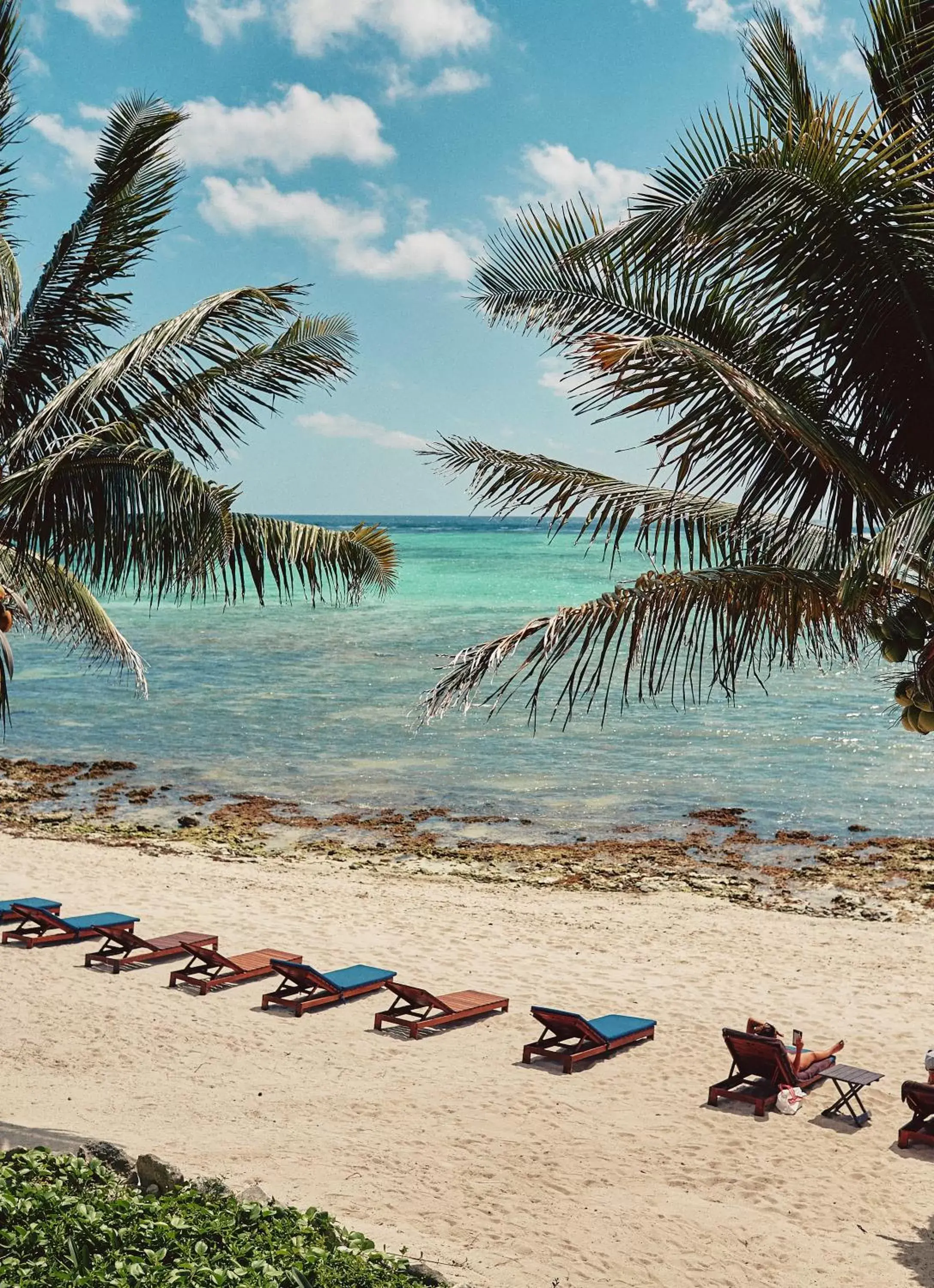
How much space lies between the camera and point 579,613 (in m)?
5.86

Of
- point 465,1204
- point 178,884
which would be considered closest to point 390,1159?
point 465,1204

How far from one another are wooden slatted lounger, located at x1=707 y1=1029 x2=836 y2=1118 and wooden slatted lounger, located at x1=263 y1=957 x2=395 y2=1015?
3.03m

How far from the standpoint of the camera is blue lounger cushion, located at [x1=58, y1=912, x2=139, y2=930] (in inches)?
460

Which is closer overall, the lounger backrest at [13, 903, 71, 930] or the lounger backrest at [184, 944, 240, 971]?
the lounger backrest at [184, 944, 240, 971]

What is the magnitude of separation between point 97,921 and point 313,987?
2656mm

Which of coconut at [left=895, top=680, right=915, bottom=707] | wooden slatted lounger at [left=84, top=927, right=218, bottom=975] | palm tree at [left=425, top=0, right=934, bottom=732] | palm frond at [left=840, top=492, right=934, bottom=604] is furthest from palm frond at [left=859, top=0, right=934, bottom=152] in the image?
wooden slatted lounger at [left=84, top=927, right=218, bottom=975]

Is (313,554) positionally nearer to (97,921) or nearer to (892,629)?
(892,629)

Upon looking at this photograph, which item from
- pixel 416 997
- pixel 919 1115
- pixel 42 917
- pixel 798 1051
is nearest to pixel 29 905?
pixel 42 917

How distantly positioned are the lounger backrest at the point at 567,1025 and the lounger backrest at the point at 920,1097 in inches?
92.5

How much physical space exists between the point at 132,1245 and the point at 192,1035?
4.72m

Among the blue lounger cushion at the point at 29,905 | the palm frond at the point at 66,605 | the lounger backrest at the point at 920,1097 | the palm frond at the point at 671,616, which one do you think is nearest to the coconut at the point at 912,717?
the palm frond at the point at 671,616

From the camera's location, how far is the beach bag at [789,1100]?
8.58 m

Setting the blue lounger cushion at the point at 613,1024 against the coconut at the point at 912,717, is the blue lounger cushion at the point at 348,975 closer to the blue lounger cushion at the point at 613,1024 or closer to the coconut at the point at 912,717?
the blue lounger cushion at the point at 613,1024

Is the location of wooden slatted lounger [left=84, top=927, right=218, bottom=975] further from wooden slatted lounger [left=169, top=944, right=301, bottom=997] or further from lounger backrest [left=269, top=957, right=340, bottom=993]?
lounger backrest [left=269, top=957, right=340, bottom=993]
